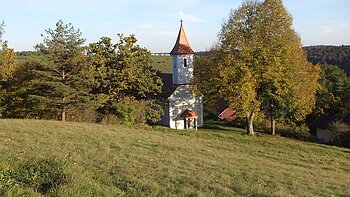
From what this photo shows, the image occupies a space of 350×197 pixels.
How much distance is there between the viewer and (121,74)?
1390 inches

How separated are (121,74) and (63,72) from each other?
570 cm

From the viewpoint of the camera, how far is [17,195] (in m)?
6.66

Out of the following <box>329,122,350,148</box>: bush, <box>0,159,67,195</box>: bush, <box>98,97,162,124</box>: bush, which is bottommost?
<box>329,122,350,148</box>: bush

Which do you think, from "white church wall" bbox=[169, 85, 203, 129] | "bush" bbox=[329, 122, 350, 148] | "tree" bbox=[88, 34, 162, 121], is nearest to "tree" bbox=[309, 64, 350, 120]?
"bush" bbox=[329, 122, 350, 148]

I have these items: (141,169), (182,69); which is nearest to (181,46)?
(182,69)

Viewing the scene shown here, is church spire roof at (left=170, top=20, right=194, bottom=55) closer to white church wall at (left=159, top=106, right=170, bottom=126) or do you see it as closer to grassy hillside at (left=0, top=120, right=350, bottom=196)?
white church wall at (left=159, top=106, right=170, bottom=126)

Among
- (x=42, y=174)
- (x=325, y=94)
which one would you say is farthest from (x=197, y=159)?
(x=325, y=94)

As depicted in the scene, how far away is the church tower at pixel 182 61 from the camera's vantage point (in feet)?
138

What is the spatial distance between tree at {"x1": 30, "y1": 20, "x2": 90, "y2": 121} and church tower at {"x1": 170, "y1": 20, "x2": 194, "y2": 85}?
12.8m

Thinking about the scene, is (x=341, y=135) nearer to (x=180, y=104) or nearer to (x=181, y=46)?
(x=180, y=104)

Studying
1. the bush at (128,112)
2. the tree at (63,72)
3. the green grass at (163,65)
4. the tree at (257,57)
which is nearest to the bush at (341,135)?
the tree at (257,57)

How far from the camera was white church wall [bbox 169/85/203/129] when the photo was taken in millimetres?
41688

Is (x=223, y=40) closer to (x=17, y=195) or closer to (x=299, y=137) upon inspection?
(x=299, y=137)

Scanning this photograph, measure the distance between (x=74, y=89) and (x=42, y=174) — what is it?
23.5 meters
